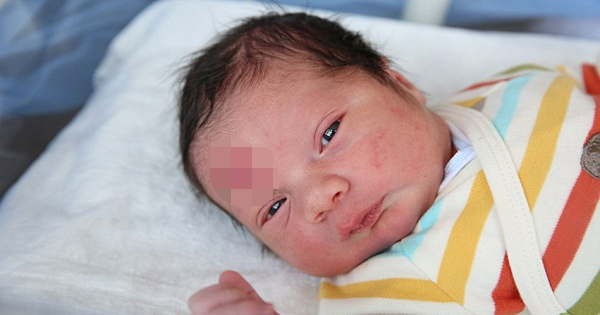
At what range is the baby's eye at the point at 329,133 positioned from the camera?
0.81 m

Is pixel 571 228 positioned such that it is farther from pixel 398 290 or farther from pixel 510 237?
pixel 398 290

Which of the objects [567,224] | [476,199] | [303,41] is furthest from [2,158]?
[567,224]

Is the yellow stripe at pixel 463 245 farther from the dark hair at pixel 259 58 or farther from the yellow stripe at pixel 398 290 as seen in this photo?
the dark hair at pixel 259 58

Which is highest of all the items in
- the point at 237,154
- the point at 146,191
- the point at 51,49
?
the point at 237,154

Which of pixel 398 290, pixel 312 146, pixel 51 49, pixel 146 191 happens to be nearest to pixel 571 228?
pixel 398 290

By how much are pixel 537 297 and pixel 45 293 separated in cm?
67

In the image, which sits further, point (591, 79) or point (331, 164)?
point (591, 79)

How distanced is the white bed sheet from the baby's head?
13 cm

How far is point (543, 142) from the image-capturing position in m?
0.81

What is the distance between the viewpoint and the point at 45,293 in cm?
87

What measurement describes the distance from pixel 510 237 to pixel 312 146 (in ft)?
0.92

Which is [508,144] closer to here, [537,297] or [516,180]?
[516,180]

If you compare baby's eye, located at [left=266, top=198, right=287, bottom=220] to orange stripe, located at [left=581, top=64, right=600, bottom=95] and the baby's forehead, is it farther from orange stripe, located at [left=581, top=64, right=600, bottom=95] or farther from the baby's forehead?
orange stripe, located at [left=581, top=64, right=600, bottom=95]

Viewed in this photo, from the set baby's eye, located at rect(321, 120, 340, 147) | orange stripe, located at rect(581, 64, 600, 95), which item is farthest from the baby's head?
orange stripe, located at rect(581, 64, 600, 95)
